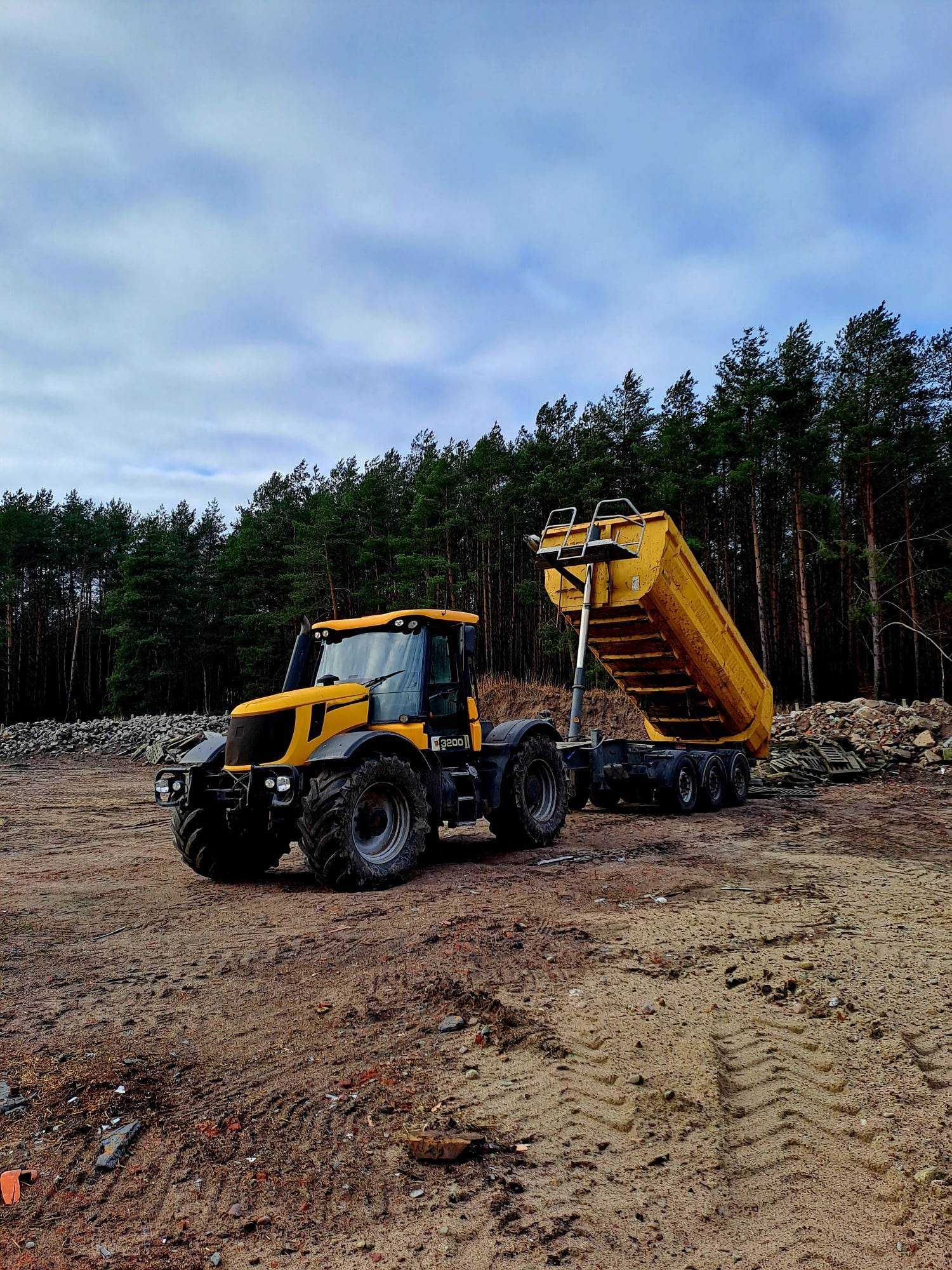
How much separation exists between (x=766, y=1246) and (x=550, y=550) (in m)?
9.88

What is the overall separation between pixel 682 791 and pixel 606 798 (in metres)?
1.20

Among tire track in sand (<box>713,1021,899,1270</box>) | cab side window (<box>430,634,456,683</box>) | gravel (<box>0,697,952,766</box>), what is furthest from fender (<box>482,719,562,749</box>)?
gravel (<box>0,697,952,766</box>)

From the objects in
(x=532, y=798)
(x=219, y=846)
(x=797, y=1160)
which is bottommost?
(x=797, y=1160)

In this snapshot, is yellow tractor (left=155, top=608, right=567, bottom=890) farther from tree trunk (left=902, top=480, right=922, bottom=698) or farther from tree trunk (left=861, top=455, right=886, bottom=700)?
tree trunk (left=902, top=480, right=922, bottom=698)

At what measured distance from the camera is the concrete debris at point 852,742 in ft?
53.6

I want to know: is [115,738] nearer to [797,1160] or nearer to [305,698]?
[305,698]

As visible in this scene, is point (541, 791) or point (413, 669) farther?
point (541, 791)

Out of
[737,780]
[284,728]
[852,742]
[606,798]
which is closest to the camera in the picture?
[284,728]

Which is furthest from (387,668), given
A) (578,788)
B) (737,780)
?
(737,780)

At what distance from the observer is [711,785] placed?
12.9m

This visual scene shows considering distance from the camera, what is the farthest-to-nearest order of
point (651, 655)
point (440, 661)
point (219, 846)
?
point (651, 655), point (440, 661), point (219, 846)

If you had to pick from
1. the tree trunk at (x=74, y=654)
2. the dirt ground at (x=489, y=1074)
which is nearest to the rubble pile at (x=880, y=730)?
the dirt ground at (x=489, y=1074)

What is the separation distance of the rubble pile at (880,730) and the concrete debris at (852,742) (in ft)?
0.05

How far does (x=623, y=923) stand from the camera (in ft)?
19.6
